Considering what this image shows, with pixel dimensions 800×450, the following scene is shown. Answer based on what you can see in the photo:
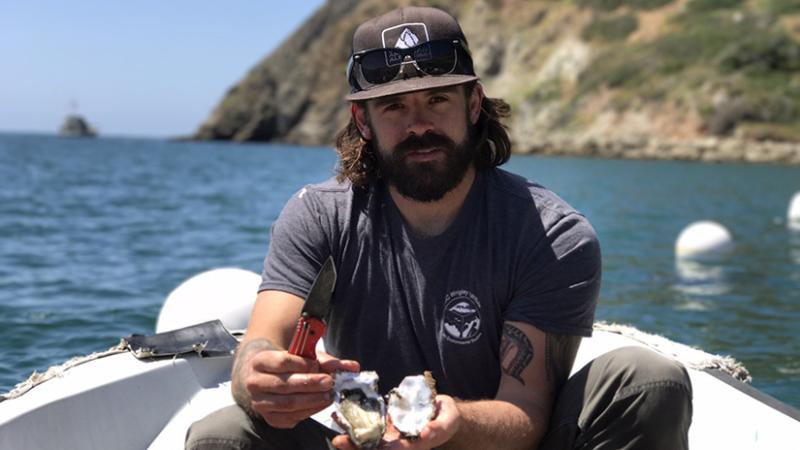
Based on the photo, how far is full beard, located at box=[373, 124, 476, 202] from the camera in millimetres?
2896

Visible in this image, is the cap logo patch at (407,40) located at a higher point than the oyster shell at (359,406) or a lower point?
higher

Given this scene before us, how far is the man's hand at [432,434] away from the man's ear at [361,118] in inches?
39.5

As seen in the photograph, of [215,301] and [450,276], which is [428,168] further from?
[215,301]

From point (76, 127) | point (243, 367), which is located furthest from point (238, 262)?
point (76, 127)

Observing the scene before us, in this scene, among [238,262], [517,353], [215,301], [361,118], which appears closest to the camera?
[517,353]

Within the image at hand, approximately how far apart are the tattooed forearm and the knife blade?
28cm

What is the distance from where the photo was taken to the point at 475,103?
10.1 ft

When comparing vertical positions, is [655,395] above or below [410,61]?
below

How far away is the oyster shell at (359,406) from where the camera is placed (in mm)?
2367

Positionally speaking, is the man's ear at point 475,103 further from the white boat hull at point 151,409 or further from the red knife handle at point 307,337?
the white boat hull at point 151,409

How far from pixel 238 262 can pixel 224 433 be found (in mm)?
9675

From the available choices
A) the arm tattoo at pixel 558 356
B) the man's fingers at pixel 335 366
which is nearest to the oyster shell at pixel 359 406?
the man's fingers at pixel 335 366

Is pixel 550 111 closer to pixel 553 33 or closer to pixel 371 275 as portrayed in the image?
pixel 553 33

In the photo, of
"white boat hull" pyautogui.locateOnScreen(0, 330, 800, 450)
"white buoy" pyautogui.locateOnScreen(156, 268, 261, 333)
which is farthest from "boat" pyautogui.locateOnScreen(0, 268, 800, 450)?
"white buoy" pyautogui.locateOnScreen(156, 268, 261, 333)
